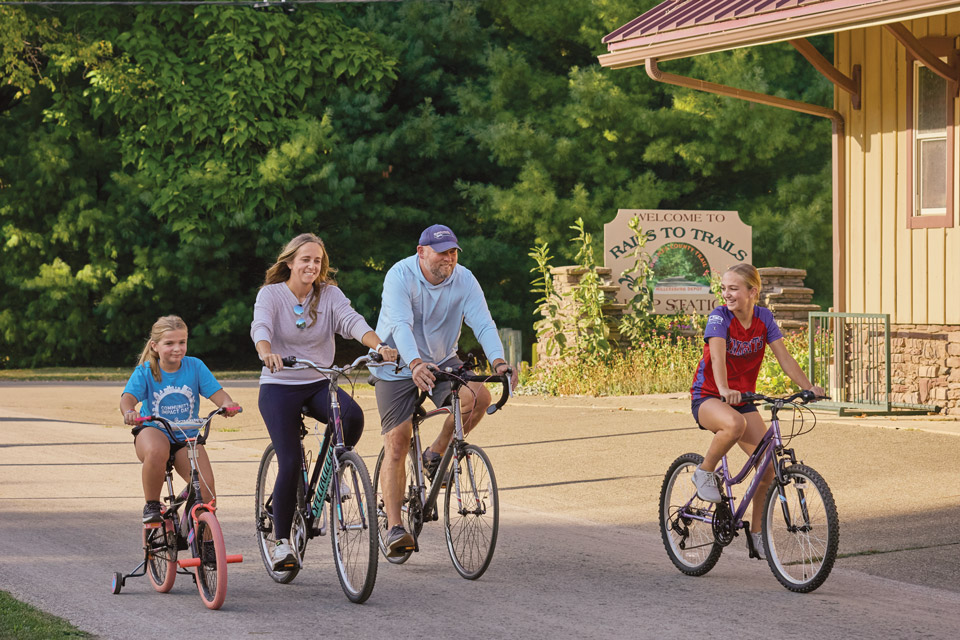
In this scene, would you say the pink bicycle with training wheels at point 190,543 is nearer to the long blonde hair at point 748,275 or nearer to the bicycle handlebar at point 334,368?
the bicycle handlebar at point 334,368

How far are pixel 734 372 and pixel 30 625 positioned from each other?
378 cm

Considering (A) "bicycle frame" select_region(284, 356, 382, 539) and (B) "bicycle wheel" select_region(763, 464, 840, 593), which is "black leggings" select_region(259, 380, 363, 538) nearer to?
(A) "bicycle frame" select_region(284, 356, 382, 539)

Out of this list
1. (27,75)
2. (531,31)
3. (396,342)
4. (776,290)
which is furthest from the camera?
(531,31)

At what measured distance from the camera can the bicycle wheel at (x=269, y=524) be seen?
23.5 ft

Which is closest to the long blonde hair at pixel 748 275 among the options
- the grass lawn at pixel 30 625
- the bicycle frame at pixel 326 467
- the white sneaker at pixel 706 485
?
the white sneaker at pixel 706 485

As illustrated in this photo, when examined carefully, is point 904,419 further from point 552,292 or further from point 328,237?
point 328,237

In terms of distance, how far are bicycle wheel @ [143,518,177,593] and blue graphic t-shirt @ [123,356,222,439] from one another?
0.50 meters

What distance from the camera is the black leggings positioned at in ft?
23.2

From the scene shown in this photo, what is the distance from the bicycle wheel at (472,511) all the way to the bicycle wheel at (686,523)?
106 cm

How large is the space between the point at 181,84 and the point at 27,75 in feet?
10.1

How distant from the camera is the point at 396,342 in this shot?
7.26m

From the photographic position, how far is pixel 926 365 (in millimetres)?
14922

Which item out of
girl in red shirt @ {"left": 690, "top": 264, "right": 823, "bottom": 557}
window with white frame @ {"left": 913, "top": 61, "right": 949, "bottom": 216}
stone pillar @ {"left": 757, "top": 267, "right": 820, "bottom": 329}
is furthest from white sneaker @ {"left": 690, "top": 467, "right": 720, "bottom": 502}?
stone pillar @ {"left": 757, "top": 267, "right": 820, "bottom": 329}

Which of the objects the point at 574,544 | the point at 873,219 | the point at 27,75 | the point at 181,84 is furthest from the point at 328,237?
the point at 574,544
